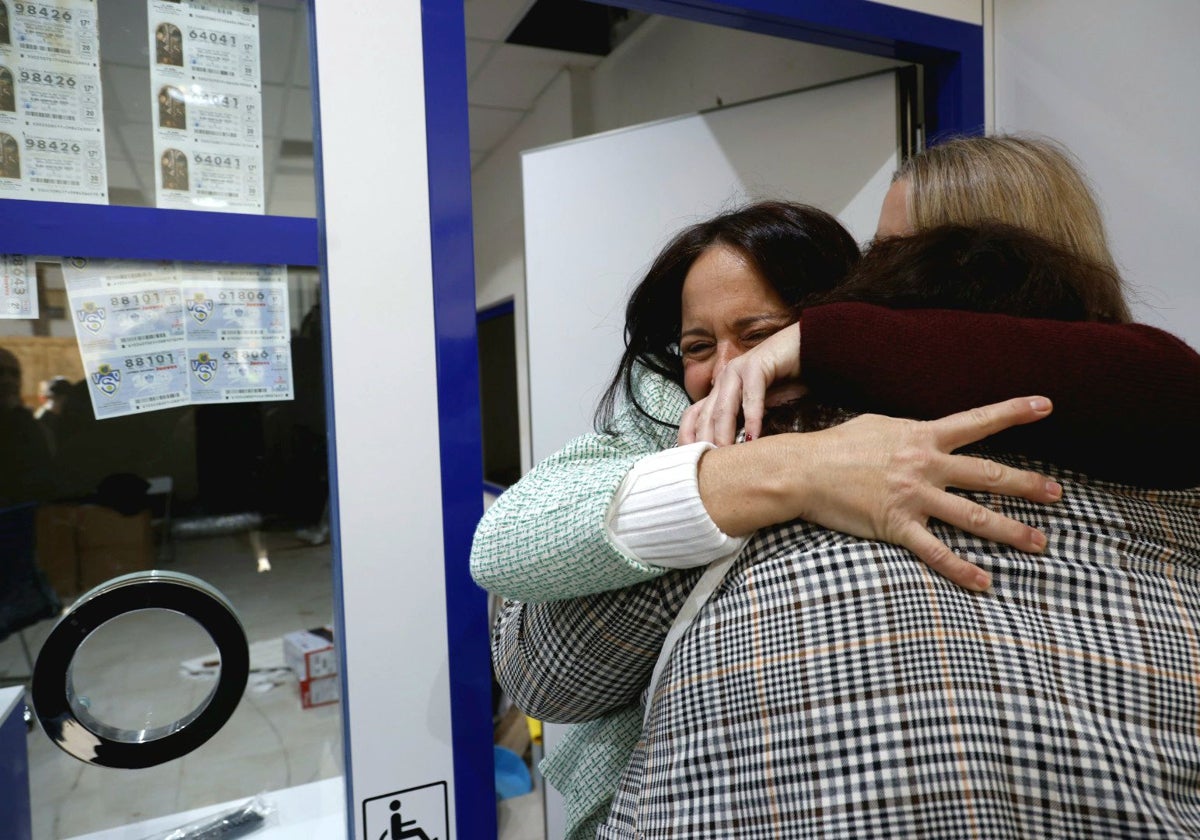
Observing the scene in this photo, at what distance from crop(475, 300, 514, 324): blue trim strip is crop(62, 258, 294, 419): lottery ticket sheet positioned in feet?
12.2

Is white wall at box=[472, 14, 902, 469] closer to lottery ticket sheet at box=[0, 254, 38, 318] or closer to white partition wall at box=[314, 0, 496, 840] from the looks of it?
white partition wall at box=[314, 0, 496, 840]

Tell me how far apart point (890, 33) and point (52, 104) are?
1375mm

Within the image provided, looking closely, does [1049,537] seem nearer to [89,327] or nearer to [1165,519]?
[1165,519]

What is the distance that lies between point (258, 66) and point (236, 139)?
11 cm

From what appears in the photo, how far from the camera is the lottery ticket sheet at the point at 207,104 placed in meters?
1.05

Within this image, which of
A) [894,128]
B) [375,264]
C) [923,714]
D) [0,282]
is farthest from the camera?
[894,128]

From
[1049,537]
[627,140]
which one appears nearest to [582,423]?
[627,140]

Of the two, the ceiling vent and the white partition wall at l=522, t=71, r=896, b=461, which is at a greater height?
the ceiling vent

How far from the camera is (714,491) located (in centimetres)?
62

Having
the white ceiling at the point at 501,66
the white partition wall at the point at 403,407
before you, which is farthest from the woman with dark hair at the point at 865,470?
the white ceiling at the point at 501,66

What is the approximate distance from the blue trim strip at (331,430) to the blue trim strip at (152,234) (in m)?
0.05

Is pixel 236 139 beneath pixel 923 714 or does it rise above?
above

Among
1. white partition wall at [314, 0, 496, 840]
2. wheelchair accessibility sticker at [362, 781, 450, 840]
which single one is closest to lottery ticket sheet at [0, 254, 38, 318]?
white partition wall at [314, 0, 496, 840]

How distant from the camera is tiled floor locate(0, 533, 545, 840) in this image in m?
1.03
